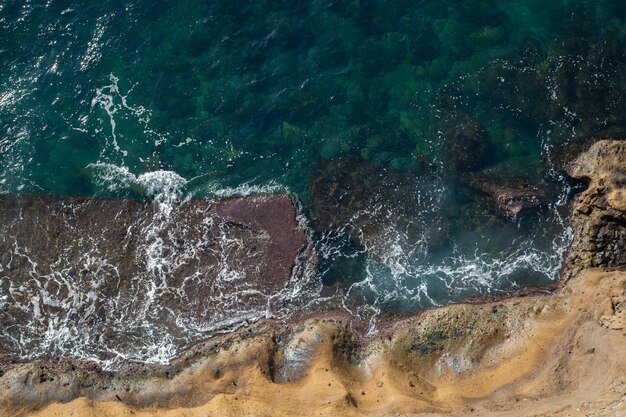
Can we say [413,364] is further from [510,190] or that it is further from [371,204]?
[510,190]

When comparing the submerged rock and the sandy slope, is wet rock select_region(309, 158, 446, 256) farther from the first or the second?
the sandy slope

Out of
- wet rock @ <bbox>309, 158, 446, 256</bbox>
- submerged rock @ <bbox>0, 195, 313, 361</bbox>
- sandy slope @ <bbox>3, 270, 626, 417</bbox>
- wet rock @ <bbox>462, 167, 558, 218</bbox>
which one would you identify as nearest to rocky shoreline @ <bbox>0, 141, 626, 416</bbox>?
sandy slope @ <bbox>3, 270, 626, 417</bbox>

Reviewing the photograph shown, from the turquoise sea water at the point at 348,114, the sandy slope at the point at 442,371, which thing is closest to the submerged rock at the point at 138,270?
the turquoise sea water at the point at 348,114

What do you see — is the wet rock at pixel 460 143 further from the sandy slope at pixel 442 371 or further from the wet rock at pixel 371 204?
the sandy slope at pixel 442 371

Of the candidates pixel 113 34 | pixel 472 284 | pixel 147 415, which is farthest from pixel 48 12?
pixel 472 284

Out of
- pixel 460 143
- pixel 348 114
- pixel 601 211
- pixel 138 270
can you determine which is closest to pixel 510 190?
pixel 460 143

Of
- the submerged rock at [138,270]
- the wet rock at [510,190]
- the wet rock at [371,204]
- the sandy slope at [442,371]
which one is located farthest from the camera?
the wet rock at [371,204]
